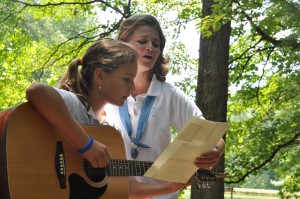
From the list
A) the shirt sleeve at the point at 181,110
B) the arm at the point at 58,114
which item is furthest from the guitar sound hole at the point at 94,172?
the shirt sleeve at the point at 181,110

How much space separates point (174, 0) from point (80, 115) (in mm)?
9438

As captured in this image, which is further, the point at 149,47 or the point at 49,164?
the point at 149,47

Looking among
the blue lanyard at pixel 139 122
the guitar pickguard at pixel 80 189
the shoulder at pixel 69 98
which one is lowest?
the guitar pickguard at pixel 80 189

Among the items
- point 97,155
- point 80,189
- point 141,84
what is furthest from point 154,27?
point 80,189

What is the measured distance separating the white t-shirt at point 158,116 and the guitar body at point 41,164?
0.89 ft

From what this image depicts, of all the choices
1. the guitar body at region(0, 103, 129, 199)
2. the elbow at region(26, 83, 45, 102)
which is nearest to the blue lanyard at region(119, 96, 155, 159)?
the guitar body at region(0, 103, 129, 199)

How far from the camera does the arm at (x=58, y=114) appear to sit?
2.36 meters

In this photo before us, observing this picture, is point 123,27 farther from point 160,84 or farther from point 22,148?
point 22,148

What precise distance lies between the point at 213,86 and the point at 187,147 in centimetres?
362

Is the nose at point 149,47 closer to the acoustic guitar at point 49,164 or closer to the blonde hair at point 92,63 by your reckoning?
the blonde hair at point 92,63

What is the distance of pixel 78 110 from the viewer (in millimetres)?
2602

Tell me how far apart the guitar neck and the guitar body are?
0.11 feet

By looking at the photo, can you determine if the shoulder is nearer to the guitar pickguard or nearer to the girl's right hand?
the girl's right hand

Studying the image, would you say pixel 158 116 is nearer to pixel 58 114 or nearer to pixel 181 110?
pixel 181 110
